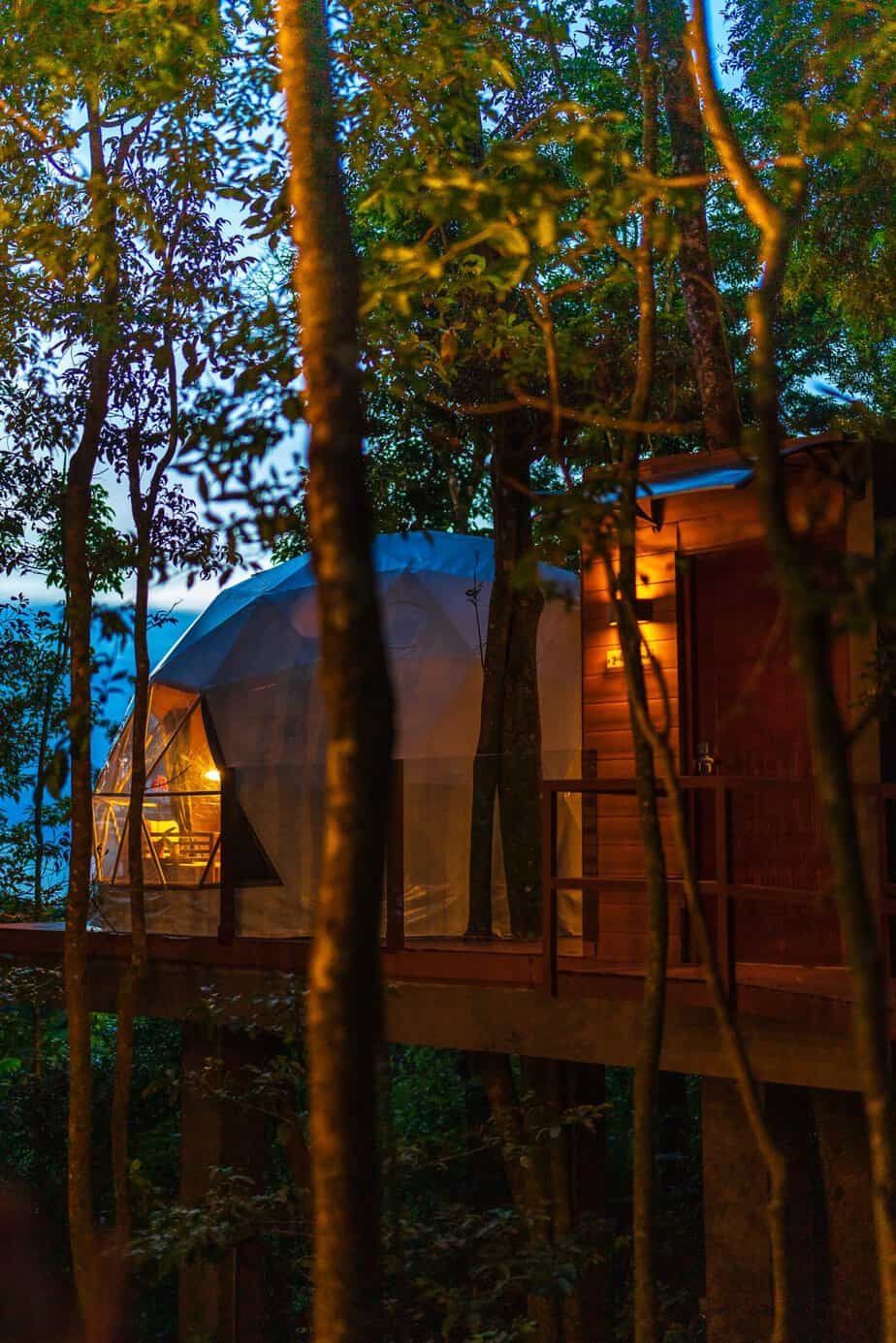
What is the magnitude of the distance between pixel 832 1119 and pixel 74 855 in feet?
12.7

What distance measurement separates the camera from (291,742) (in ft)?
39.4

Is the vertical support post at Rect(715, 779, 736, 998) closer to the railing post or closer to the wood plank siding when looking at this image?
the wood plank siding

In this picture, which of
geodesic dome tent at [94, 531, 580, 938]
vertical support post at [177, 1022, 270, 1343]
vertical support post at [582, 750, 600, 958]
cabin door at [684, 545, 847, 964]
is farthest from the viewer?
geodesic dome tent at [94, 531, 580, 938]

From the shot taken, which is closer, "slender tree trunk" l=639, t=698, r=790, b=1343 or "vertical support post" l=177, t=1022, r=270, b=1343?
"slender tree trunk" l=639, t=698, r=790, b=1343

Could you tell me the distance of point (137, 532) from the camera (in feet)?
29.0

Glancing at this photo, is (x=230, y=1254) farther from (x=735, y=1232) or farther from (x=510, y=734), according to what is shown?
(x=510, y=734)

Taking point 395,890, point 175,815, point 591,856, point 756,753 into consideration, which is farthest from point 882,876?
point 175,815

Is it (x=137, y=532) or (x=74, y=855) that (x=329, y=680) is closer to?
(x=74, y=855)

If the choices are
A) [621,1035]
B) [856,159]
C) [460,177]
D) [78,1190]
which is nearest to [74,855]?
[78,1190]

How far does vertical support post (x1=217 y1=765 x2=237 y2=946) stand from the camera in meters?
9.29

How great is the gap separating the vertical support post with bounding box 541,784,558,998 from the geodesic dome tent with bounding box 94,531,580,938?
359 centimetres

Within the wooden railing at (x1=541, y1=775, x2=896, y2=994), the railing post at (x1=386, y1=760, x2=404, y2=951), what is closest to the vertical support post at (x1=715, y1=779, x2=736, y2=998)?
the wooden railing at (x1=541, y1=775, x2=896, y2=994)

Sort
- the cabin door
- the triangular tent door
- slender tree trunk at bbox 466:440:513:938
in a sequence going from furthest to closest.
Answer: the triangular tent door < slender tree trunk at bbox 466:440:513:938 < the cabin door

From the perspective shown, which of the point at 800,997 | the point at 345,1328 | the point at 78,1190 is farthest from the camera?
the point at 78,1190
